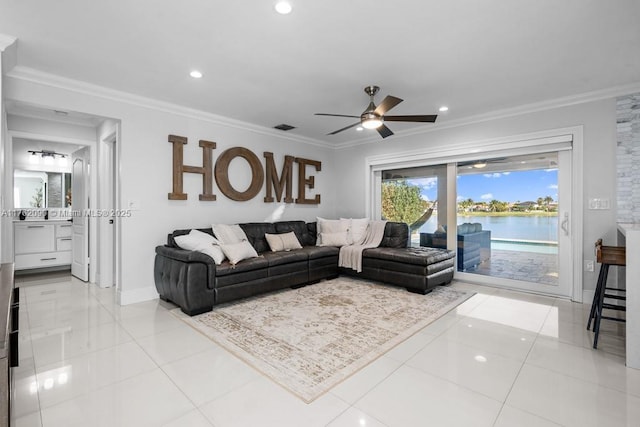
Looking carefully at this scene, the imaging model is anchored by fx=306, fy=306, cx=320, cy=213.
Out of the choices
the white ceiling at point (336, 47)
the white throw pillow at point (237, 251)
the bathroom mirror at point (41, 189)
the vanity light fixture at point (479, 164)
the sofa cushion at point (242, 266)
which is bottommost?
the sofa cushion at point (242, 266)

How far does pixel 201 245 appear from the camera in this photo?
359 cm

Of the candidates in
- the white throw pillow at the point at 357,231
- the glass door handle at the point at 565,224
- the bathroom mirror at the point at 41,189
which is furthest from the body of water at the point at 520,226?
the bathroom mirror at the point at 41,189

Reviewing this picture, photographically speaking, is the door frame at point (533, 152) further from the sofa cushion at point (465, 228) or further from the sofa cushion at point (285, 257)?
the sofa cushion at point (285, 257)

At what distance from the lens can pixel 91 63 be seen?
2941 millimetres

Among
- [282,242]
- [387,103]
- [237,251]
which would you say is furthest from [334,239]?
[387,103]

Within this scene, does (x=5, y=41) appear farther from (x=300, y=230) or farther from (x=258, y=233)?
(x=300, y=230)

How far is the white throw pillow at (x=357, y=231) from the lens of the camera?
5193mm

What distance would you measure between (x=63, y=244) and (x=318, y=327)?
5.31 m

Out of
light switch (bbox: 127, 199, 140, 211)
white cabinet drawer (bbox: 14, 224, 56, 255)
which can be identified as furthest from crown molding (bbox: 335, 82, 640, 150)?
white cabinet drawer (bbox: 14, 224, 56, 255)

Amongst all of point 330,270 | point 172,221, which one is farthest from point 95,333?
point 330,270

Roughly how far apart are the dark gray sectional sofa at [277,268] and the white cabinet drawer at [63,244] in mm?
3026

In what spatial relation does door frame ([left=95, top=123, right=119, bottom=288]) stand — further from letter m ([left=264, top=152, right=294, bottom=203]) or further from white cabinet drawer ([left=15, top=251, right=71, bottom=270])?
letter m ([left=264, top=152, right=294, bottom=203])

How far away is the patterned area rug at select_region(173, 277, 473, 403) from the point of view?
2.21m

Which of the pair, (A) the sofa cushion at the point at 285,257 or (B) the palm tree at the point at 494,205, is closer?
(A) the sofa cushion at the point at 285,257
